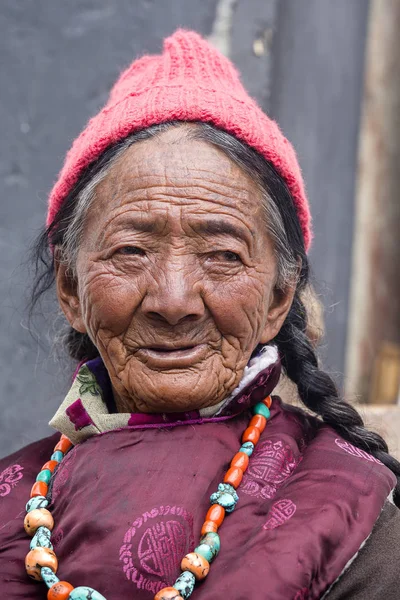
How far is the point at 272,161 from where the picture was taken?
2.36 m

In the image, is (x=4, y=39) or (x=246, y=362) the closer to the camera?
(x=246, y=362)

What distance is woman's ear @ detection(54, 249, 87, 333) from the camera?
2.54m

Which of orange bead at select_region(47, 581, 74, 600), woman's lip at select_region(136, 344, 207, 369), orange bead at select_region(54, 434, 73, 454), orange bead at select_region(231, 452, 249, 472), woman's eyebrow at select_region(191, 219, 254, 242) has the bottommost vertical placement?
orange bead at select_region(47, 581, 74, 600)

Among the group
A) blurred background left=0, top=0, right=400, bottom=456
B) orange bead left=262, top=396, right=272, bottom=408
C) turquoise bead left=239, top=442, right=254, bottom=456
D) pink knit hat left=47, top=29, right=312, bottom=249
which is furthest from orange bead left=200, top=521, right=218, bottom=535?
blurred background left=0, top=0, right=400, bottom=456

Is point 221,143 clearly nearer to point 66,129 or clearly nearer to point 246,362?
point 246,362

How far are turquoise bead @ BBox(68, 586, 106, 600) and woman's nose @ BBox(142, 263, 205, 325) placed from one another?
674mm

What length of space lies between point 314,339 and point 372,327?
3.45 metres

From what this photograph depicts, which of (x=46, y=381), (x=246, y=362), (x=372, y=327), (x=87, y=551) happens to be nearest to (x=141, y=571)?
(x=87, y=551)

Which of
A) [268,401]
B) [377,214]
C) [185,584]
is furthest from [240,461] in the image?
[377,214]

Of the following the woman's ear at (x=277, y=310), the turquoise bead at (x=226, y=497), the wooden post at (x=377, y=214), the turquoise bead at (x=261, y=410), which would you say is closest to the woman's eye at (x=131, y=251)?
the woman's ear at (x=277, y=310)

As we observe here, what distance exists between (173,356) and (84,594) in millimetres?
626

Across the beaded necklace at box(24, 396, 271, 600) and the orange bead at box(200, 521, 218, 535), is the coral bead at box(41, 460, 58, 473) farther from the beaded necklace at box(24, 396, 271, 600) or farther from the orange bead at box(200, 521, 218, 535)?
the orange bead at box(200, 521, 218, 535)

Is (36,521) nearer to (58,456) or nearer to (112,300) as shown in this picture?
(58,456)

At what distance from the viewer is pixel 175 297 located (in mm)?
2150
